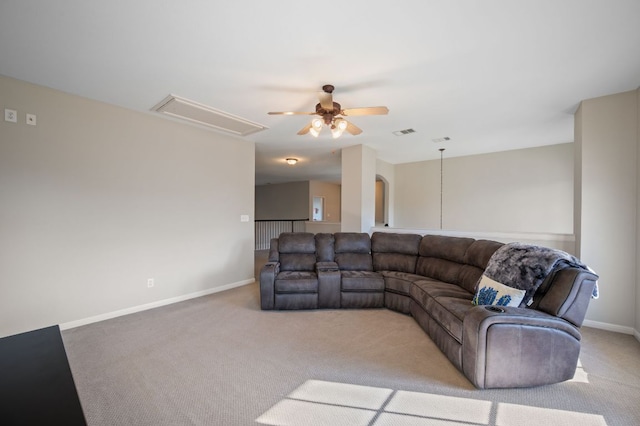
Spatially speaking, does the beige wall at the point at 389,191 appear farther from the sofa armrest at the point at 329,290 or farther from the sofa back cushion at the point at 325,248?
the sofa armrest at the point at 329,290

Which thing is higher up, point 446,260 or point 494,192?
point 494,192

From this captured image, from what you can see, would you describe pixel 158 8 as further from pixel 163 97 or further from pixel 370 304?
pixel 370 304

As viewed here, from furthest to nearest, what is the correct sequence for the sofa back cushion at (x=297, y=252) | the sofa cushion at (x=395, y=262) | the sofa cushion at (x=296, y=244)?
the sofa cushion at (x=296, y=244)
the sofa back cushion at (x=297, y=252)
the sofa cushion at (x=395, y=262)

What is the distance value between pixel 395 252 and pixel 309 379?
104 inches

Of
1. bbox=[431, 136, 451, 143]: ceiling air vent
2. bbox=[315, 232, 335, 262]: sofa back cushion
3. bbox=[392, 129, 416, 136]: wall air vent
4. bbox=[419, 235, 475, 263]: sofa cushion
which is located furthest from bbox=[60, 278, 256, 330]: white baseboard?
bbox=[431, 136, 451, 143]: ceiling air vent

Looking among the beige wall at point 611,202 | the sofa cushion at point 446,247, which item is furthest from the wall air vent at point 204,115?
the beige wall at point 611,202

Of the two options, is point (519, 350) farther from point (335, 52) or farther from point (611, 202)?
point (335, 52)

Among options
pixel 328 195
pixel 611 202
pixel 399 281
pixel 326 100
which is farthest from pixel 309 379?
pixel 328 195

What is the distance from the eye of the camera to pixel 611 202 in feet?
10.2

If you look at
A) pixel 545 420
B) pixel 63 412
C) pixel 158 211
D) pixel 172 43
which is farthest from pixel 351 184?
pixel 63 412

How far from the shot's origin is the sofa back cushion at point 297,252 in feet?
13.8

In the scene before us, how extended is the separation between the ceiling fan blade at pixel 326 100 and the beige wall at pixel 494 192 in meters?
4.96

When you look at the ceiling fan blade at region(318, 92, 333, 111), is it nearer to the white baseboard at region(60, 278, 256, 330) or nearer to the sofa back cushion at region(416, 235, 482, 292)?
the sofa back cushion at region(416, 235, 482, 292)

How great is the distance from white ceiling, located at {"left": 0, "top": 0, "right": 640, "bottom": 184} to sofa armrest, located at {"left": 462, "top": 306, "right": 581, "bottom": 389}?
218 cm
